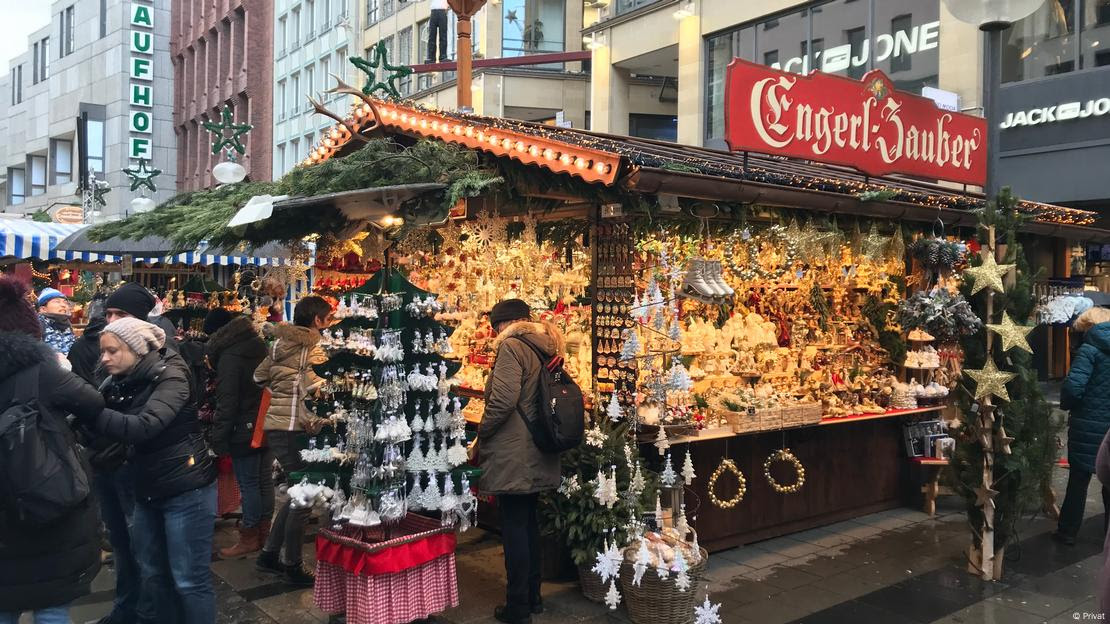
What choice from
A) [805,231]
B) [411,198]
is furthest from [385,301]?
[805,231]

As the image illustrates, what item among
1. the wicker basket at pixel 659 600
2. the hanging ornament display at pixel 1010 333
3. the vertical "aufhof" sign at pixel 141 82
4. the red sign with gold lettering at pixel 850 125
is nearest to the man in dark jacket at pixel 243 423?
the wicker basket at pixel 659 600

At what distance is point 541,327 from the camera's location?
526cm

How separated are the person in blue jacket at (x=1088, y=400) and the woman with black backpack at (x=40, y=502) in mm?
6953

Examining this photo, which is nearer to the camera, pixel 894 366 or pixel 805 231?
pixel 805 231

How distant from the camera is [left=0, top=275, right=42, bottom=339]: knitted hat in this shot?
342 centimetres

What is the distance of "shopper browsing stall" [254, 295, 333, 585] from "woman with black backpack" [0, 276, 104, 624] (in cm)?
215

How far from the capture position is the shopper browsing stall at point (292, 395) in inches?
223

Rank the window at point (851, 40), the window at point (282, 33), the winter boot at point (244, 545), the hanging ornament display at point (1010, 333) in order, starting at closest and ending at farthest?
the hanging ornament display at point (1010, 333)
the winter boot at point (244, 545)
the window at point (851, 40)
the window at point (282, 33)

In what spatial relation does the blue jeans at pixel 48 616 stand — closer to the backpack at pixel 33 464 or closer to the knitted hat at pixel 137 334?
the backpack at pixel 33 464

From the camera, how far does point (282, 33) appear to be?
3966 centimetres

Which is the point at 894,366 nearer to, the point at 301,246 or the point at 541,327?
the point at 541,327

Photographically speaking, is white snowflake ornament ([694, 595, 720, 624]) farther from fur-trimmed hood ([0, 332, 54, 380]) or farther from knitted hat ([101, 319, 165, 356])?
fur-trimmed hood ([0, 332, 54, 380])

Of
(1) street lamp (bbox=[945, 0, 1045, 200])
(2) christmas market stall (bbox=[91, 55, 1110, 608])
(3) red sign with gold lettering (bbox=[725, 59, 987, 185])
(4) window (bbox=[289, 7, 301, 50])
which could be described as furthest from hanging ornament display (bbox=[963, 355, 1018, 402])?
(4) window (bbox=[289, 7, 301, 50])

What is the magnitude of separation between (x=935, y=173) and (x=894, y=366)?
204 cm
